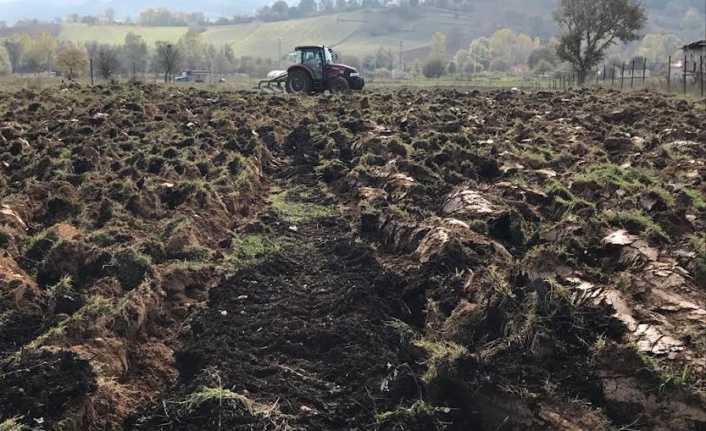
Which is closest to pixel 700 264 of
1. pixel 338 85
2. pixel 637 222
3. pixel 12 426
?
pixel 637 222

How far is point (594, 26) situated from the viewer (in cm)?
4797

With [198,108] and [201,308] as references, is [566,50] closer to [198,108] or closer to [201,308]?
[198,108]

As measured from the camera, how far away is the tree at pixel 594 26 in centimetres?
4662

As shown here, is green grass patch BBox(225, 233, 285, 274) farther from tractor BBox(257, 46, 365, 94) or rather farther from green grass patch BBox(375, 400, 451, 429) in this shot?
tractor BBox(257, 46, 365, 94)

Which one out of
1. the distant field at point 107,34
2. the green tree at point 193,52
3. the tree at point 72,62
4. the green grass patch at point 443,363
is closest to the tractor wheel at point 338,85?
the green grass patch at point 443,363

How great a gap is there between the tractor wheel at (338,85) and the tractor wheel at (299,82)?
103 cm

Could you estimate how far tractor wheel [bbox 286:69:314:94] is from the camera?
30281 mm

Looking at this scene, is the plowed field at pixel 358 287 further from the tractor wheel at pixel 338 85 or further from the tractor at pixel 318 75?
the tractor at pixel 318 75

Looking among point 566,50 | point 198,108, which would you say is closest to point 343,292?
point 198,108

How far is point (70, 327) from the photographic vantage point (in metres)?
5.99

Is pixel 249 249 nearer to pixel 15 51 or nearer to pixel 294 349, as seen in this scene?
pixel 294 349

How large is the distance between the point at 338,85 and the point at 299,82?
78.6 inches

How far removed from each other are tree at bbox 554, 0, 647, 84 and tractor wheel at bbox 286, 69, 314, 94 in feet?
80.8

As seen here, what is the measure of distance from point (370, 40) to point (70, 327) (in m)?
200
